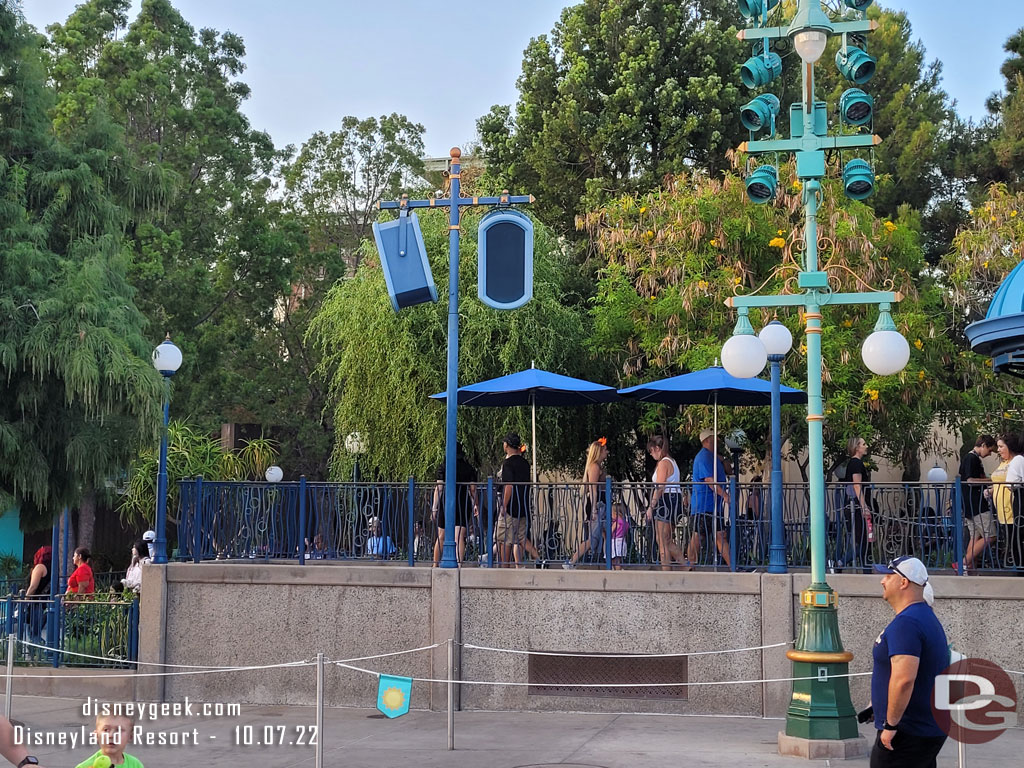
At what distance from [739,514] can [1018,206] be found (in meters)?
11.5

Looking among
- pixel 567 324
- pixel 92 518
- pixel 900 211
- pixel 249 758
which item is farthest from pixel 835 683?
pixel 92 518

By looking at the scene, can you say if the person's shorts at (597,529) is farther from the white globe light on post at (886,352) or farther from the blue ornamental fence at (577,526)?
the white globe light on post at (886,352)

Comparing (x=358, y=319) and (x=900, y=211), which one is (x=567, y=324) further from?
(x=900, y=211)

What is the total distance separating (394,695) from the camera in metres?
9.71

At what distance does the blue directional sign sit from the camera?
13219 mm

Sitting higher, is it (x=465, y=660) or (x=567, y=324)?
(x=567, y=324)

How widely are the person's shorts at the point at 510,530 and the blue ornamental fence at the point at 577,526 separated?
0.03 metres

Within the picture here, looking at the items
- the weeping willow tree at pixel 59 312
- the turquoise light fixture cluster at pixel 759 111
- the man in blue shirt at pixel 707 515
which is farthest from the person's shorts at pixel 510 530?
the turquoise light fixture cluster at pixel 759 111

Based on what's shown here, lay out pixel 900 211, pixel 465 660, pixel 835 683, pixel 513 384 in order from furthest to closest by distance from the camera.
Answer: pixel 900 211 → pixel 513 384 → pixel 465 660 → pixel 835 683

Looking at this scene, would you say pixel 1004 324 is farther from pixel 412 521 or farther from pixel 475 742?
pixel 475 742

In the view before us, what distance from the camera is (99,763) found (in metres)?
6.19

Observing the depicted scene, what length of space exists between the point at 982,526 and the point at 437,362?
36.4 ft

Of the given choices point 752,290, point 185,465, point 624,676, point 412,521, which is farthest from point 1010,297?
point 185,465

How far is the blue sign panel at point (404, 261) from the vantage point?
13188 mm
